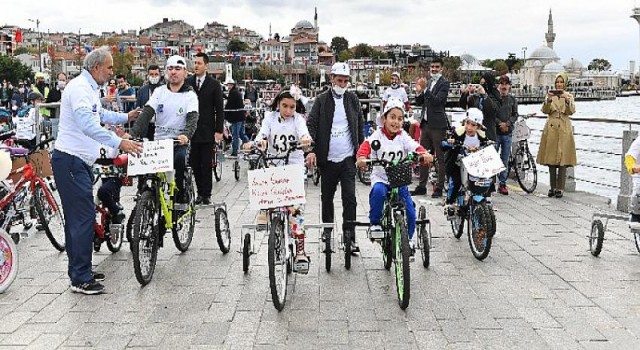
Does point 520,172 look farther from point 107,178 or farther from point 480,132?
point 107,178

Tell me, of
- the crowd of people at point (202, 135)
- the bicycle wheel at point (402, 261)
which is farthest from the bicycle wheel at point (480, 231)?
the bicycle wheel at point (402, 261)

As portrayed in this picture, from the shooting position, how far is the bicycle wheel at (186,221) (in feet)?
22.7

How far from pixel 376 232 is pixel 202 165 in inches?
130

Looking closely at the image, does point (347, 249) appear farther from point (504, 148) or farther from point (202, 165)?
point (504, 148)

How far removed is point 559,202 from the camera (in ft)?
35.7

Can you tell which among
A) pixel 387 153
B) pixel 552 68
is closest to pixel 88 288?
pixel 387 153

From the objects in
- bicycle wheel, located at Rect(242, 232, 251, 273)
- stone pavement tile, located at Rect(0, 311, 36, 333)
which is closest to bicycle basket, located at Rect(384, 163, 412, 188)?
bicycle wheel, located at Rect(242, 232, 251, 273)

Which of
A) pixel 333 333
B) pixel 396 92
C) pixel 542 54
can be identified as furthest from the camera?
pixel 542 54

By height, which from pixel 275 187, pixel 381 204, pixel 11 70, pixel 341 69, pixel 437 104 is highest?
pixel 11 70

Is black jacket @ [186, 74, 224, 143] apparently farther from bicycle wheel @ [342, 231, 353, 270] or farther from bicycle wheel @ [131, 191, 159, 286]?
bicycle wheel @ [342, 231, 353, 270]

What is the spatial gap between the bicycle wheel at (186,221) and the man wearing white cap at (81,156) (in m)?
1.10

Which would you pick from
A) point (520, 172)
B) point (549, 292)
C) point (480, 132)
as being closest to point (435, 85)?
point (520, 172)

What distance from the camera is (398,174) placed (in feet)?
18.8

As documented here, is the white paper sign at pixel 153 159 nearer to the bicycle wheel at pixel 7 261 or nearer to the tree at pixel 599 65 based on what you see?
the bicycle wheel at pixel 7 261
